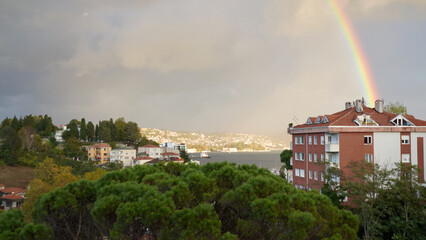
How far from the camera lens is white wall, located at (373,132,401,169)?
3241 centimetres

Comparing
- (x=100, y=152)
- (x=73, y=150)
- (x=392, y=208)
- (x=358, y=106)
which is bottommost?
→ (x=392, y=208)

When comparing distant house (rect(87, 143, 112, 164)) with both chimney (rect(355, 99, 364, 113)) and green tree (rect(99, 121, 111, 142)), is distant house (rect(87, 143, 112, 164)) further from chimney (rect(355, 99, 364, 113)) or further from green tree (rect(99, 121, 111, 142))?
Answer: chimney (rect(355, 99, 364, 113))

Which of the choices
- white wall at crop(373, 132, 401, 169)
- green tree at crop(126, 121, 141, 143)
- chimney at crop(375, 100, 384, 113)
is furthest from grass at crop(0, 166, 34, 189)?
chimney at crop(375, 100, 384, 113)

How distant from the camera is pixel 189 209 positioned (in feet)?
30.7

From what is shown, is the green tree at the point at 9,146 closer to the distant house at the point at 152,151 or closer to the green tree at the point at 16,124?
the green tree at the point at 16,124

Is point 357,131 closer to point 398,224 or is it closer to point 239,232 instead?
point 398,224

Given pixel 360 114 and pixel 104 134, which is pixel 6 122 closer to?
pixel 104 134


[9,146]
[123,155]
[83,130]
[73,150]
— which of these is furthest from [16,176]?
[83,130]

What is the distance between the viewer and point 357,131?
1268 inches

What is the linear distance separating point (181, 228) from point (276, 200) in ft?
9.04

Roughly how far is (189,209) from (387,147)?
29.0 metres

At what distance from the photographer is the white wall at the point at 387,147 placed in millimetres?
32406

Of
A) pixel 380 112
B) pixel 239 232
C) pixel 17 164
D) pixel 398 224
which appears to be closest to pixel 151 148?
pixel 17 164

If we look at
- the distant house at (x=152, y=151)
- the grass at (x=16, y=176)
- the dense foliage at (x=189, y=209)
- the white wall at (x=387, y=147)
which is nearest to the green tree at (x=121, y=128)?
the distant house at (x=152, y=151)
